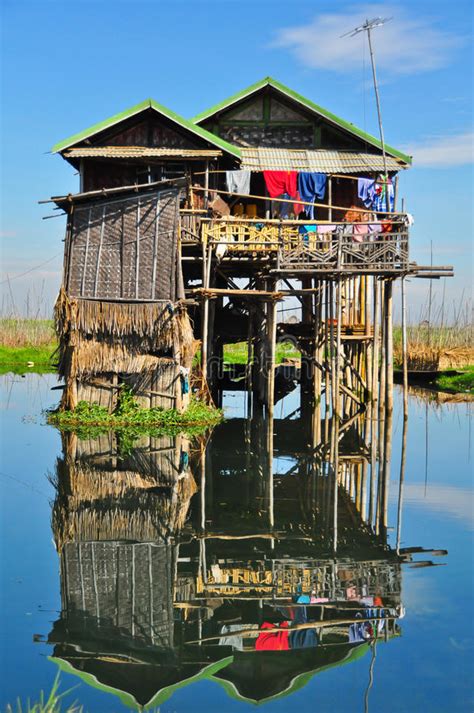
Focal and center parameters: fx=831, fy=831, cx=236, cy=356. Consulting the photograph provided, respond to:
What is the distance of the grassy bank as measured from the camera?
37.2 m

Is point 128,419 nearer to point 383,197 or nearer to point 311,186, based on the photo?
point 311,186

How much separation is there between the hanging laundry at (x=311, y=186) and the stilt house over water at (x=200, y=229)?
0.11ft

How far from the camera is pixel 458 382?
2800 cm

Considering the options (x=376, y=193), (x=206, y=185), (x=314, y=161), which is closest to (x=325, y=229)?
(x=376, y=193)

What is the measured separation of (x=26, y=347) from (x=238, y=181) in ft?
73.8

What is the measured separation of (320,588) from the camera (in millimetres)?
8086

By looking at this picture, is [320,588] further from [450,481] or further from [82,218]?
[82,218]

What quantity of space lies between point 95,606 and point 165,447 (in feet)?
25.7

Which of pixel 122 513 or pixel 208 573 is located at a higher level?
pixel 122 513

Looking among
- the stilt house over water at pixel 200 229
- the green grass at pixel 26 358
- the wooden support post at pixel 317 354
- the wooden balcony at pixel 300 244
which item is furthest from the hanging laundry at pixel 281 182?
the green grass at pixel 26 358

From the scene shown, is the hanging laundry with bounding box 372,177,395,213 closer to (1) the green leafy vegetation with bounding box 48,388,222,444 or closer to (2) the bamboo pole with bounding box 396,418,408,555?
(2) the bamboo pole with bounding box 396,418,408,555

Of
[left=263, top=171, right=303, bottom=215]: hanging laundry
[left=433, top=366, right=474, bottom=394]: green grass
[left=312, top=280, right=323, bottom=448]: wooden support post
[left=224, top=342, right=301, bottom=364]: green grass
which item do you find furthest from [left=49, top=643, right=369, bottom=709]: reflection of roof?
[left=224, top=342, right=301, bottom=364]: green grass

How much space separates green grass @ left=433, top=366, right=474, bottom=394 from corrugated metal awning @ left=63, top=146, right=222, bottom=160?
503 inches

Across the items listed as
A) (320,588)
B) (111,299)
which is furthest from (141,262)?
(320,588)
